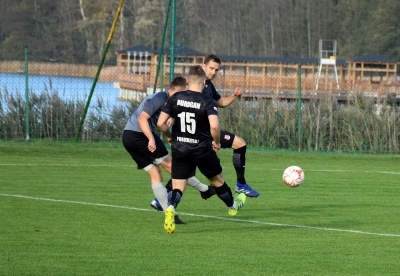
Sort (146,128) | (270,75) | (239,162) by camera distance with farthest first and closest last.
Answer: (270,75) < (239,162) < (146,128)

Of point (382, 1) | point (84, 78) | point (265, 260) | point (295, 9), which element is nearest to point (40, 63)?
point (84, 78)

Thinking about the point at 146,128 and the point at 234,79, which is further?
the point at 234,79

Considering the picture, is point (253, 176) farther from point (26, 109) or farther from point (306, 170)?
point (26, 109)

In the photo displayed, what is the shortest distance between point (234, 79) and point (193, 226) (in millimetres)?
15037

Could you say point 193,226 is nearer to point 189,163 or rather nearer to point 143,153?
point 189,163

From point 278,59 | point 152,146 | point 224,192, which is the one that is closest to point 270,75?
point 278,59

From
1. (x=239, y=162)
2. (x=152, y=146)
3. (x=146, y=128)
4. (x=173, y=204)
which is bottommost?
(x=173, y=204)

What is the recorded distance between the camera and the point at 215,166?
997cm

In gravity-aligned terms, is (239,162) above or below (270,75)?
below

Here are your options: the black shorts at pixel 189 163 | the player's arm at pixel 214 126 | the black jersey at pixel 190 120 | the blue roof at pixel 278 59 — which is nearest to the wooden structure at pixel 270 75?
the blue roof at pixel 278 59

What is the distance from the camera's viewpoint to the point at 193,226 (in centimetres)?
1030

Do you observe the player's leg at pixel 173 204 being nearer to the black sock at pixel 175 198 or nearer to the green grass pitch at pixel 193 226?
the black sock at pixel 175 198

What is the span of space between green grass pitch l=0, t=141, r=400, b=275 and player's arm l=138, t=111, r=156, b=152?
0.97 meters

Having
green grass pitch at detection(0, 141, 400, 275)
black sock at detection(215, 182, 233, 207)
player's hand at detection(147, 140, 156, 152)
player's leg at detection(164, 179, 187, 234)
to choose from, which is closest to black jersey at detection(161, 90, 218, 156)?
player's leg at detection(164, 179, 187, 234)
